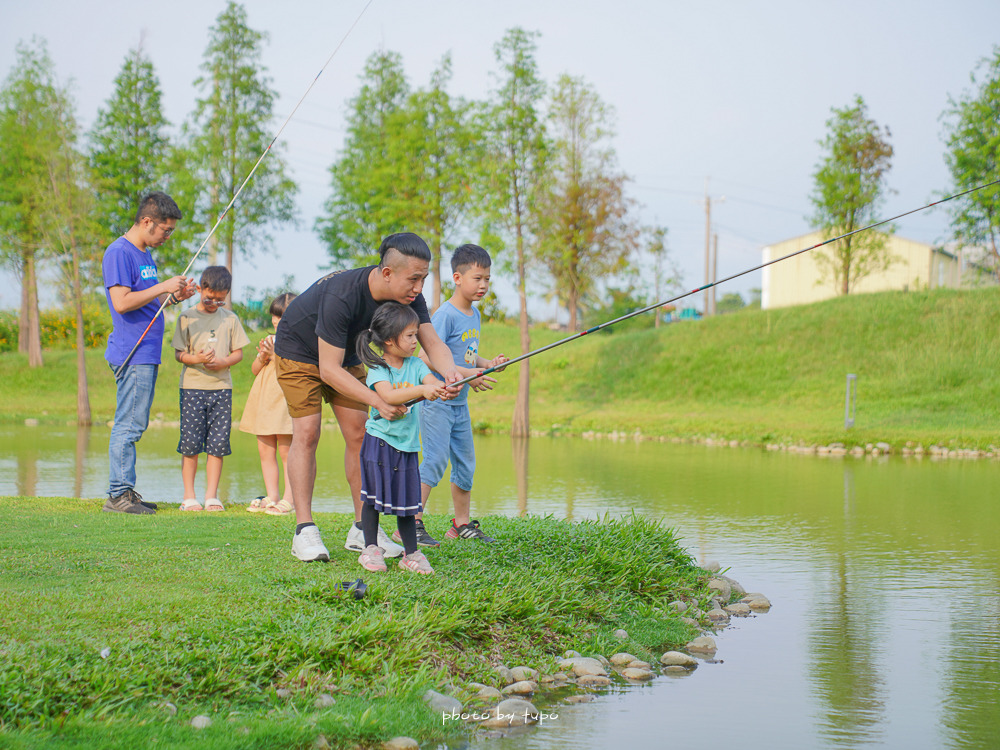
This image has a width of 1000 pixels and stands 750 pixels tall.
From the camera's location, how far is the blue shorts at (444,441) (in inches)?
202

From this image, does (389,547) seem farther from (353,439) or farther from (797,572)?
(797,572)

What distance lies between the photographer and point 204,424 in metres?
6.31

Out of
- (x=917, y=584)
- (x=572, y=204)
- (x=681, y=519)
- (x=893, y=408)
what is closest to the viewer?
(x=917, y=584)

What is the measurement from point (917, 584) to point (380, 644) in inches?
129

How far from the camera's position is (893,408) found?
17.3m

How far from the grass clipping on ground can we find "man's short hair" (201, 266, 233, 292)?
179 cm

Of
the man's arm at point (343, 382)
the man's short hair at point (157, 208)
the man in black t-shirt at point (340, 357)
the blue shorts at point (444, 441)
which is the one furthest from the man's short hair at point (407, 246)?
the man's short hair at point (157, 208)

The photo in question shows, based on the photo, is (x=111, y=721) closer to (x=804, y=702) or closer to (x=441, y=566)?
(x=441, y=566)

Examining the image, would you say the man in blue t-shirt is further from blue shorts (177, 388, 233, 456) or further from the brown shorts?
the brown shorts

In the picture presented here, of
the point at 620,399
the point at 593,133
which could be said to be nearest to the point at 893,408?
the point at 620,399

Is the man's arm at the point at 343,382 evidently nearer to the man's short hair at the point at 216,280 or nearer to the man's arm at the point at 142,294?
the man's arm at the point at 142,294

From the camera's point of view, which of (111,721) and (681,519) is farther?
(681,519)

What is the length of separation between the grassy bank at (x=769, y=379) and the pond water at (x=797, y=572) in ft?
12.6

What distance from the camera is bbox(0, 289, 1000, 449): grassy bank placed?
53.2ft
